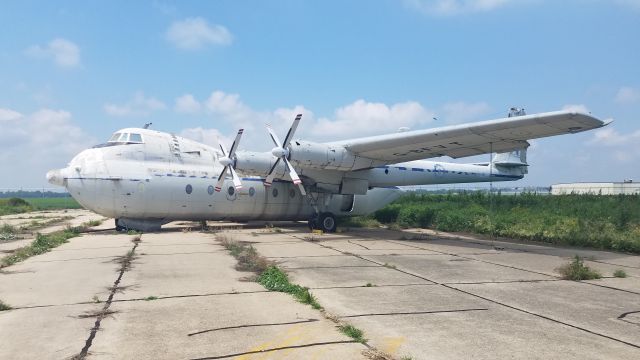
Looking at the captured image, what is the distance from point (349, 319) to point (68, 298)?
5.01 metres

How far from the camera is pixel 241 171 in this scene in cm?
2120

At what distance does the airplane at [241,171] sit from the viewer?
19.2 metres

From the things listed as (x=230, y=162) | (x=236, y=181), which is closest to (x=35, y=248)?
(x=236, y=181)

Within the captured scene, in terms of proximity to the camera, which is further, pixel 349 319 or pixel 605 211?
pixel 605 211

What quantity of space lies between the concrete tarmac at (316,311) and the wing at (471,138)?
442cm

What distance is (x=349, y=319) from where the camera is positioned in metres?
6.74

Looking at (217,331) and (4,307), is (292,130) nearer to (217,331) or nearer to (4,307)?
(4,307)

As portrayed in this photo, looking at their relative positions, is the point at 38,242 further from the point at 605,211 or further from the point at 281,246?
the point at 605,211

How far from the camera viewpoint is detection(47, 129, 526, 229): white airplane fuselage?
66.9ft

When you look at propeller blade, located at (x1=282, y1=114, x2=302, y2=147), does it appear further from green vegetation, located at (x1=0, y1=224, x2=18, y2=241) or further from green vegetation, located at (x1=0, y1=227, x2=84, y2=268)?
green vegetation, located at (x1=0, y1=224, x2=18, y2=241)

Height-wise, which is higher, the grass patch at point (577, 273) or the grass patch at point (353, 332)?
the grass patch at point (577, 273)

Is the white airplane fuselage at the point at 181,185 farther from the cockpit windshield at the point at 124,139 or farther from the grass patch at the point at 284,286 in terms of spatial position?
the grass patch at the point at 284,286

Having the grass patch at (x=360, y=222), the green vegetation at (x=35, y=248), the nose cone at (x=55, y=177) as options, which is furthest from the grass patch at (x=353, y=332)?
the grass patch at (x=360, y=222)

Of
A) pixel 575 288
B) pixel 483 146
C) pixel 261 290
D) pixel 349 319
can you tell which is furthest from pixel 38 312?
pixel 483 146
